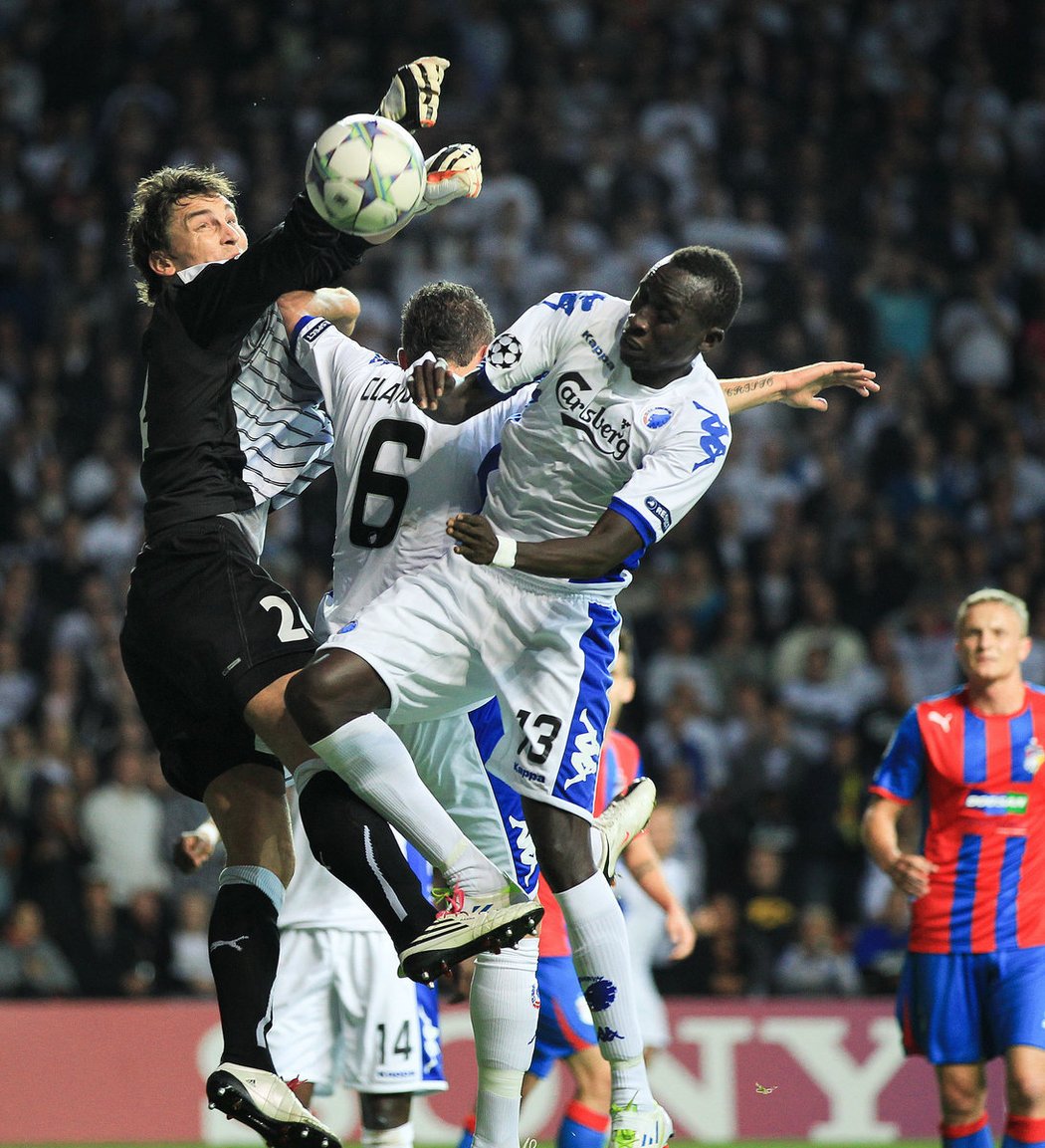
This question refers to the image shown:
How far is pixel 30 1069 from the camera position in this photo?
9883 millimetres

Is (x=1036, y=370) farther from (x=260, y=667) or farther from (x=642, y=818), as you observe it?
(x=260, y=667)

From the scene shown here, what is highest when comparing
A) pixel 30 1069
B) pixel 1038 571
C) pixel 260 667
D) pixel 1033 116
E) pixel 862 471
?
pixel 1033 116

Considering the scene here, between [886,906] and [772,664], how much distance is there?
2119mm

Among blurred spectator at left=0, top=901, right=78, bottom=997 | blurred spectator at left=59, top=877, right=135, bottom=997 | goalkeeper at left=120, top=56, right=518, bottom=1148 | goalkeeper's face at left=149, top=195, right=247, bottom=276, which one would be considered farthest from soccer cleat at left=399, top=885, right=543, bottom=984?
blurred spectator at left=0, top=901, right=78, bottom=997

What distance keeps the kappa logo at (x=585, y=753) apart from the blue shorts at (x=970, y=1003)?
2.82 metres

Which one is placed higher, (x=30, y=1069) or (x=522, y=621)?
(x=522, y=621)

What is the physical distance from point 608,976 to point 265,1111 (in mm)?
1082

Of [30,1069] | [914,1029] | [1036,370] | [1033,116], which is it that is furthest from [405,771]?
[1033,116]

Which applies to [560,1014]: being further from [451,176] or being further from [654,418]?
[451,176]

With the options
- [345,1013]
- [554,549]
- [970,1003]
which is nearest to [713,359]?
[970,1003]

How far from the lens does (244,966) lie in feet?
15.8

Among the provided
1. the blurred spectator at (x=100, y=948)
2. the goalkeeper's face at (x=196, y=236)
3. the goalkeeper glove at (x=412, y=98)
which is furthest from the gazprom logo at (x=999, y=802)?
the blurred spectator at (x=100, y=948)

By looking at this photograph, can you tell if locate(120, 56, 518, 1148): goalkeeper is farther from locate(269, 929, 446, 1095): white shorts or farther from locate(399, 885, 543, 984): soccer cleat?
locate(269, 929, 446, 1095): white shorts

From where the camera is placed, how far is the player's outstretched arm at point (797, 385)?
553cm
